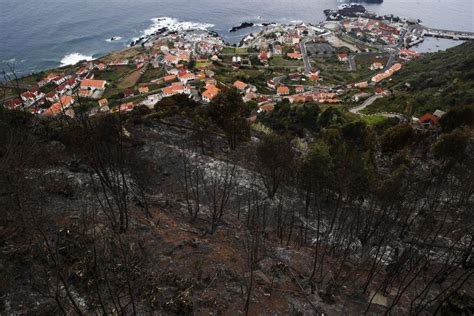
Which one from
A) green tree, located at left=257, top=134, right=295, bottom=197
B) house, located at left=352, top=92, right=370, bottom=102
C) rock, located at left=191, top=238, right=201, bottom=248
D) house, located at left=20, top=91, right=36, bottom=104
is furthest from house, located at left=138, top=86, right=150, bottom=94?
rock, located at left=191, top=238, right=201, bottom=248

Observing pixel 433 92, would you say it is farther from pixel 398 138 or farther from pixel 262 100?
pixel 398 138

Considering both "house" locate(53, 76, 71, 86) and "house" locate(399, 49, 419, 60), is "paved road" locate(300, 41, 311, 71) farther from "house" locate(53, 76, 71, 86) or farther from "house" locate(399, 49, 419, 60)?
"house" locate(53, 76, 71, 86)

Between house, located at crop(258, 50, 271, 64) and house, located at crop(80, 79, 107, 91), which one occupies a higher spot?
house, located at crop(258, 50, 271, 64)

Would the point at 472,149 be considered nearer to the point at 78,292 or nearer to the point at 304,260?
the point at 304,260

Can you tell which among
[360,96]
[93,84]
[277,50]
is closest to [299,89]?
[360,96]

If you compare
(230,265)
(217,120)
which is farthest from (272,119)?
(230,265)

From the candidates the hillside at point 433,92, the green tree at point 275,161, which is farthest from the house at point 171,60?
the green tree at point 275,161
